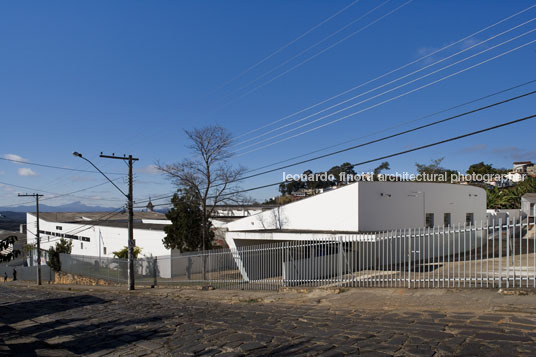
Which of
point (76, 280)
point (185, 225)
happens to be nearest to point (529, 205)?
point (185, 225)

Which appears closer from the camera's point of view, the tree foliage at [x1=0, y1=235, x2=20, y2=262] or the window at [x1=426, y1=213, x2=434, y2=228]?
the tree foliage at [x1=0, y1=235, x2=20, y2=262]

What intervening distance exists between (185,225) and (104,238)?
18940 mm

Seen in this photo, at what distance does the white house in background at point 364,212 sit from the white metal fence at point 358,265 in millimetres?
3175

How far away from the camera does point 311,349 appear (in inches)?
261

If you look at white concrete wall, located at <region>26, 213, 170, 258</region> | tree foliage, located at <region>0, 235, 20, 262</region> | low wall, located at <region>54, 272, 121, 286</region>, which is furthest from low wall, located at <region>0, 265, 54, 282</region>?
tree foliage, located at <region>0, 235, 20, 262</region>

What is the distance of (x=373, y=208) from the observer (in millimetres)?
23109

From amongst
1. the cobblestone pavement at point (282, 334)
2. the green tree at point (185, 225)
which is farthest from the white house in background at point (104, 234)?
the cobblestone pavement at point (282, 334)

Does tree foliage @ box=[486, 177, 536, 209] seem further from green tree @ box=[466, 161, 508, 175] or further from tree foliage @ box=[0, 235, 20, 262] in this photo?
tree foliage @ box=[0, 235, 20, 262]

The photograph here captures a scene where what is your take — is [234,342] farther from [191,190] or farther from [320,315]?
[191,190]

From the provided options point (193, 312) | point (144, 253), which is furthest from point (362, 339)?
point (144, 253)

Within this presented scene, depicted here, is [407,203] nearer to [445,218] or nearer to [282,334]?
[445,218]

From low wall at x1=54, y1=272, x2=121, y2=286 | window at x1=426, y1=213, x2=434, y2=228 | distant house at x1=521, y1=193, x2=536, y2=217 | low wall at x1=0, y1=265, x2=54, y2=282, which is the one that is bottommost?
Answer: low wall at x1=0, y1=265, x2=54, y2=282

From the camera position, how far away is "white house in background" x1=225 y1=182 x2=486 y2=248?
22547 mm

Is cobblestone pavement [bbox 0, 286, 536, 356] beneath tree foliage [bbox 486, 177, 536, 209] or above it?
beneath
